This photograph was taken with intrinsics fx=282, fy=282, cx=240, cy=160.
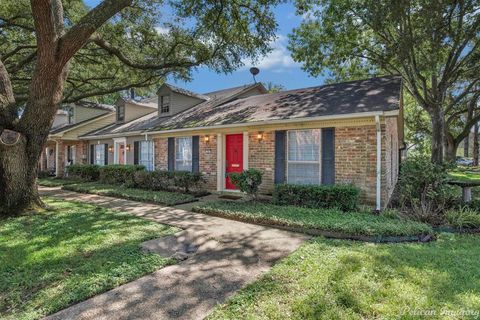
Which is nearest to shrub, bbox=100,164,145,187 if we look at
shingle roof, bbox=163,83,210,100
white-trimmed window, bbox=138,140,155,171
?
white-trimmed window, bbox=138,140,155,171

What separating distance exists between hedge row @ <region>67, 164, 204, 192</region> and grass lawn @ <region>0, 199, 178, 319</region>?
407 centimetres

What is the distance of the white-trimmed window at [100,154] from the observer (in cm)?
1745

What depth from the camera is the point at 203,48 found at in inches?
453

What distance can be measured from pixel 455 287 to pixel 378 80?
28.9 ft

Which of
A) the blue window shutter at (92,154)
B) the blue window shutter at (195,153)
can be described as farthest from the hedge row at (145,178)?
the blue window shutter at (92,154)

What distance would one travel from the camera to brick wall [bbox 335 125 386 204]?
761 cm

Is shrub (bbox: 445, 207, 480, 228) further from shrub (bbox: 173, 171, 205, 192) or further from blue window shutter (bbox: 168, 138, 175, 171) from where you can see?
blue window shutter (bbox: 168, 138, 175, 171)

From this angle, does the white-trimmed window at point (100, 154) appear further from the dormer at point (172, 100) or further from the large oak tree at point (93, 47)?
the dormer at point (172, 100)

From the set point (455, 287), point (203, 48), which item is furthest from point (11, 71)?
point (455, 287)

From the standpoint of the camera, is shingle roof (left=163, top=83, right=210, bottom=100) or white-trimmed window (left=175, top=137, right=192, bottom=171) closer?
white-trimmed window (left=175, top=137, right=192, bottom=171)

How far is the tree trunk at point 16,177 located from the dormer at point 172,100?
9059mm

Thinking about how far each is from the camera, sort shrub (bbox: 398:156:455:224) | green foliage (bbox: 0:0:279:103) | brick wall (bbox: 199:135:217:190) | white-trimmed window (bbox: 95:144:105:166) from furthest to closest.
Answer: white-trimmed window (bbox: 95:144:105:166) < brick wall (bbox: 199:135:217:190) < green foliage (bbox: 0:0:279:103) < shrub (bbox: 398:156:455:224)

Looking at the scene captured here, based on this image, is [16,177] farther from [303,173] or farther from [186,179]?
[303,173]

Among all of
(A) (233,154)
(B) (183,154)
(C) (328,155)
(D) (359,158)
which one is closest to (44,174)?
(B) (183,154)
